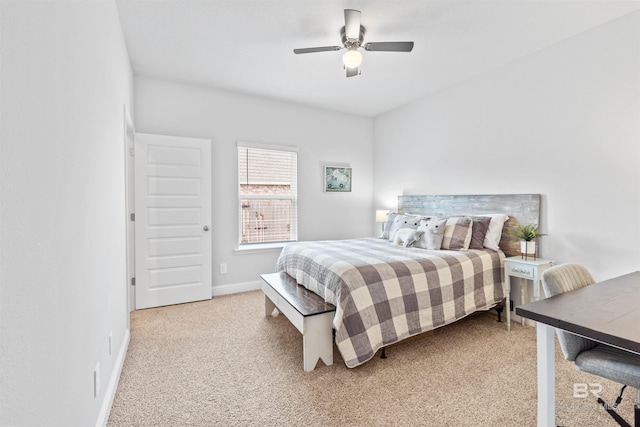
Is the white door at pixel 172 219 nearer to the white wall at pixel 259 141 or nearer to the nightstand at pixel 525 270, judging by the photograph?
the white wall at pixel 259 141

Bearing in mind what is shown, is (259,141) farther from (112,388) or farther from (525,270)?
(525,270)

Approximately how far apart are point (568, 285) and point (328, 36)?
2.56 meters

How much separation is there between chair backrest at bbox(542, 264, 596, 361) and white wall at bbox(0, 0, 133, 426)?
79.8 inches

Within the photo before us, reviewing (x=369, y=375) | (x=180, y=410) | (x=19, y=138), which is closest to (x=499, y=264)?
(x=369, y=375)

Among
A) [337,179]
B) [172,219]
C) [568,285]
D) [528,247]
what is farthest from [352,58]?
[172,219]

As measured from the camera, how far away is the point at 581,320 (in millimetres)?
1223

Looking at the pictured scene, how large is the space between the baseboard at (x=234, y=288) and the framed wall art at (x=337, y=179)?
70.6 inches

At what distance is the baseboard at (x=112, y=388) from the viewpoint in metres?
1.64

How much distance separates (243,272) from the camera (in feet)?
13.8

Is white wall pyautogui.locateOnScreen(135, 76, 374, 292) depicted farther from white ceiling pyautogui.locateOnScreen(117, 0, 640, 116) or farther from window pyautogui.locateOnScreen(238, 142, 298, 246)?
white ceiling pyautogui.locateOnScreen(117, 0, 640, 116)

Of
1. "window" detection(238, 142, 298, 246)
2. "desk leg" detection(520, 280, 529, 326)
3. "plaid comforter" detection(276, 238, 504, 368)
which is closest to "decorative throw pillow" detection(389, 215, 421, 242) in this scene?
"plaid comforter" detection(276, 238, 504, 368)

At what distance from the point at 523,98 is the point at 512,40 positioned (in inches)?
24.9

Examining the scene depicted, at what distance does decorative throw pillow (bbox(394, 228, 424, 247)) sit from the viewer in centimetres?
333

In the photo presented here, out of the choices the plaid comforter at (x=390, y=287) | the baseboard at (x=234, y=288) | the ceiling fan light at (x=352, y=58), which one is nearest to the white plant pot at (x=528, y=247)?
the plaid comforter at (x=390, y=287)
